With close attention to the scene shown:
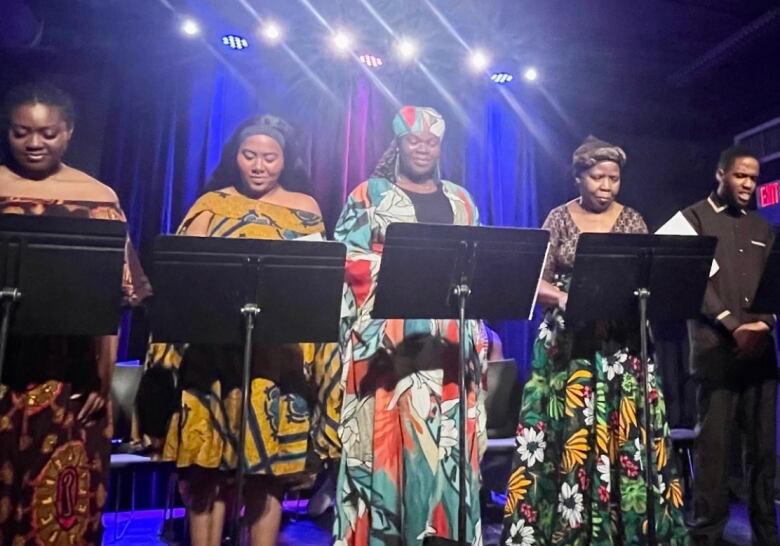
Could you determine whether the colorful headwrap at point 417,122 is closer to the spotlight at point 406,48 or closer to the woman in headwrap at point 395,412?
the woman in headwrap at point 395,412

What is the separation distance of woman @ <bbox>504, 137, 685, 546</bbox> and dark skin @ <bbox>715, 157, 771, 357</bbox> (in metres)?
0.77

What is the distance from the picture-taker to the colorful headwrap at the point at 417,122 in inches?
111

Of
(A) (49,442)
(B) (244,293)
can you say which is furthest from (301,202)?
(A) (49,442)

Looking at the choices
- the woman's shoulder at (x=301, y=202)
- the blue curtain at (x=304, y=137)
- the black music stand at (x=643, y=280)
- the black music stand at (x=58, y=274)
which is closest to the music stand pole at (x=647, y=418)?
the black music stand at (x=643, y=280)

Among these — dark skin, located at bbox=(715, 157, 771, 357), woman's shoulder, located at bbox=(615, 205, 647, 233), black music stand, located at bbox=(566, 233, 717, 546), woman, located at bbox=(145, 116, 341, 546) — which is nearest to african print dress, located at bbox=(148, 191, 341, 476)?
woman, located at bbox=(145, 116, 341, 546)

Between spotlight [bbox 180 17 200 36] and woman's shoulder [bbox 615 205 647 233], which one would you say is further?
spotlight [bbox 180 17 200 36]

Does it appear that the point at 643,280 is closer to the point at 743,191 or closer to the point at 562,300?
the point at 562,300

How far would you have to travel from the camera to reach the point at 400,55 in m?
5.82

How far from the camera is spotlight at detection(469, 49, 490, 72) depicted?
6.01m

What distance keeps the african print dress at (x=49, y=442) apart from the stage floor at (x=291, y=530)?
5.99 ft

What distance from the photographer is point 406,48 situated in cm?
579

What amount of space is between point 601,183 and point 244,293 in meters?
1.68

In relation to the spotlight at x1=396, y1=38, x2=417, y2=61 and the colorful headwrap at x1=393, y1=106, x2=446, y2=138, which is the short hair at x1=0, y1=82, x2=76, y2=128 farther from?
the spotlight at x1=396, y1=38, x2=417, y2=61

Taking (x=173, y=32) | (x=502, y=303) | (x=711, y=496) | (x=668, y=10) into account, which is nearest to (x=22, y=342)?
(x=502, y=303)
